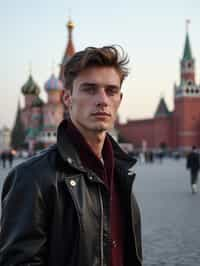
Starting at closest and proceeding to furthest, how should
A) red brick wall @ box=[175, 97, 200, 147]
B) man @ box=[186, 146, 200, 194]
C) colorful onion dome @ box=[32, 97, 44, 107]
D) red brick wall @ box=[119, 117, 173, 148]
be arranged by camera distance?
man @ box=[186, 146, 200, 194]
colorful onion dome @ box=[32, 97, 44, 107]
red brick wall @ box=[175, 97, 200, 147]
red brick wall @ box=[119, 117, 173, 148]

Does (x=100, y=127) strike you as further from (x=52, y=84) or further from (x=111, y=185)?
(x=52, y=84)

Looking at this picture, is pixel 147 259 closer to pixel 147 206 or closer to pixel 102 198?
pixel 102 198

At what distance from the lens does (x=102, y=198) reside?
161cm

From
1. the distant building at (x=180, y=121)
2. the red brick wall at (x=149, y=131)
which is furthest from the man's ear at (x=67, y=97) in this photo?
the red brick wall at (x=149, y=131)

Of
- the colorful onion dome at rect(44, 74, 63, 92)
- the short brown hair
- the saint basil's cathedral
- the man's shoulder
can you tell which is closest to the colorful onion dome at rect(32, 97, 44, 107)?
the saint basil's cathedral

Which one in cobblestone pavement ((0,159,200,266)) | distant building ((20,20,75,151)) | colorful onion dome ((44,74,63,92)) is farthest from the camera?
colorful onion dome ((44,74,63,92))

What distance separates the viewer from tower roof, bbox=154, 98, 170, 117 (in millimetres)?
72812

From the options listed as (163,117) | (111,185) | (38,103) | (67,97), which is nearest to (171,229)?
(111,185)

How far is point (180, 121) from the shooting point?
67375 mm

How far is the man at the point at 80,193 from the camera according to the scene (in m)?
1.46

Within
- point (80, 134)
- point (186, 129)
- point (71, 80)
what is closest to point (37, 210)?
point (80, 134)

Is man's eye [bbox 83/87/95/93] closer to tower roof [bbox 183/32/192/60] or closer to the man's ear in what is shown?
the man's ear

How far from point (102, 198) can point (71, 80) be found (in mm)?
473

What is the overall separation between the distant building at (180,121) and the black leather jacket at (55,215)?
6533 centimetres
